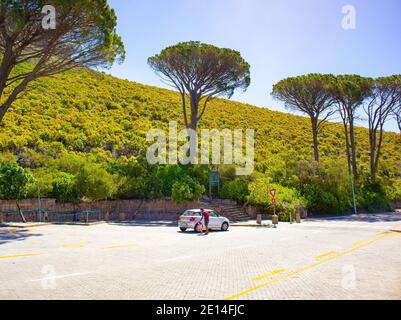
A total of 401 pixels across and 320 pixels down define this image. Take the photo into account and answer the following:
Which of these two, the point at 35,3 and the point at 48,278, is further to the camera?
the point at 35,3

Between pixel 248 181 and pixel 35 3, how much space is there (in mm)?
22763

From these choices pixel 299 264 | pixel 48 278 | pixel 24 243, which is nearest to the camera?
pixel 48 278

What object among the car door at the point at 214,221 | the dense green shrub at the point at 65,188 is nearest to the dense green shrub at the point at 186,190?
the car door at the point at 214,221

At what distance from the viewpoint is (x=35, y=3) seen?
2114 centimetres

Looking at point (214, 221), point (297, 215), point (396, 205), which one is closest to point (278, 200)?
point (297, 215)

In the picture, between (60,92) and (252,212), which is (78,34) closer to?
(252,212)

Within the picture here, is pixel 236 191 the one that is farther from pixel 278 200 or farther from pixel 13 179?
pixel 13 179

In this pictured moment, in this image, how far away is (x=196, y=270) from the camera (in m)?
10.2

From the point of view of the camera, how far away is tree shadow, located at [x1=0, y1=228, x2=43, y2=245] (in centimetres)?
1712

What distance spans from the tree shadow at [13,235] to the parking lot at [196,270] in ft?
1.63

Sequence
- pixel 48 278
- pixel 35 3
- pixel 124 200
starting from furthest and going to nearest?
pixel 124 200, pixel 35 3, pixel 48 278

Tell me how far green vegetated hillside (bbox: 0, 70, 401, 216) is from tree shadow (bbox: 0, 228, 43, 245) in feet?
22.7

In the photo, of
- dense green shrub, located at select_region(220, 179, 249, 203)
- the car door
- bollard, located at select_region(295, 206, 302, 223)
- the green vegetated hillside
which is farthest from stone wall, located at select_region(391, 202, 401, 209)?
the car door
